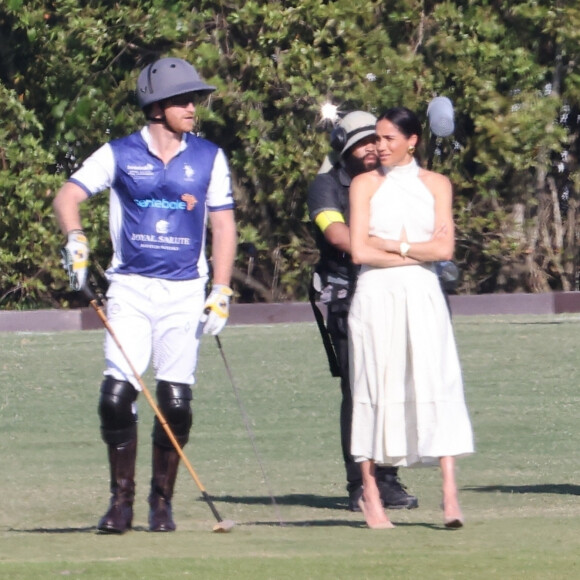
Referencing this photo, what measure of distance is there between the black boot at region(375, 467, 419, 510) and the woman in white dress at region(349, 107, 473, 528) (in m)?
1.03

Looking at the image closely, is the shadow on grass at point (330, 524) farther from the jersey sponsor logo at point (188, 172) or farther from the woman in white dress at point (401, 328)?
the jersey sponsor logo at point (188, 172)

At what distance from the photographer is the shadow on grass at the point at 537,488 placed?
8016 millimetres

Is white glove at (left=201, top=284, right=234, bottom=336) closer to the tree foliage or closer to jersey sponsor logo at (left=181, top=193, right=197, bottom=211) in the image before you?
jersey sponsor logo at (left=181, top=193, right=197, bottom=211)

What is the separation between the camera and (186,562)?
5445mm

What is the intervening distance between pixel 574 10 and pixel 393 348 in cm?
1749

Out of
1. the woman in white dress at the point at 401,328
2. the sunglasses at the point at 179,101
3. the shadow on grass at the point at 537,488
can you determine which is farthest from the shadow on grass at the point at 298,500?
the sunglasses at the point at 179,101

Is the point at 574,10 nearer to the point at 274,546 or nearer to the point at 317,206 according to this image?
the point at 317,206

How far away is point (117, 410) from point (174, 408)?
0.79ft

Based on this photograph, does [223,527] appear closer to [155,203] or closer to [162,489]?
[162,489]

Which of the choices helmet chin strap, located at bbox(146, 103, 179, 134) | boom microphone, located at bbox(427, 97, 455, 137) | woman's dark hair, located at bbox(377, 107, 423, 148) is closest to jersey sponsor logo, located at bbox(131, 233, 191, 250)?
helmet chin strap, located at bbox(146, 103, 179, 134)

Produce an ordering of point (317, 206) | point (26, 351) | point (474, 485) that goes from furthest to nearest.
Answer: point (26, 351), point (474, 485), point (317, 206)

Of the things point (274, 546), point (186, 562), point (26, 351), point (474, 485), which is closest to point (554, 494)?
point (474, 485)

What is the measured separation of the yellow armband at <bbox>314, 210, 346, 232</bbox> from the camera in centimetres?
755

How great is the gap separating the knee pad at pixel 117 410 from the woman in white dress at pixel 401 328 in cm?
91
